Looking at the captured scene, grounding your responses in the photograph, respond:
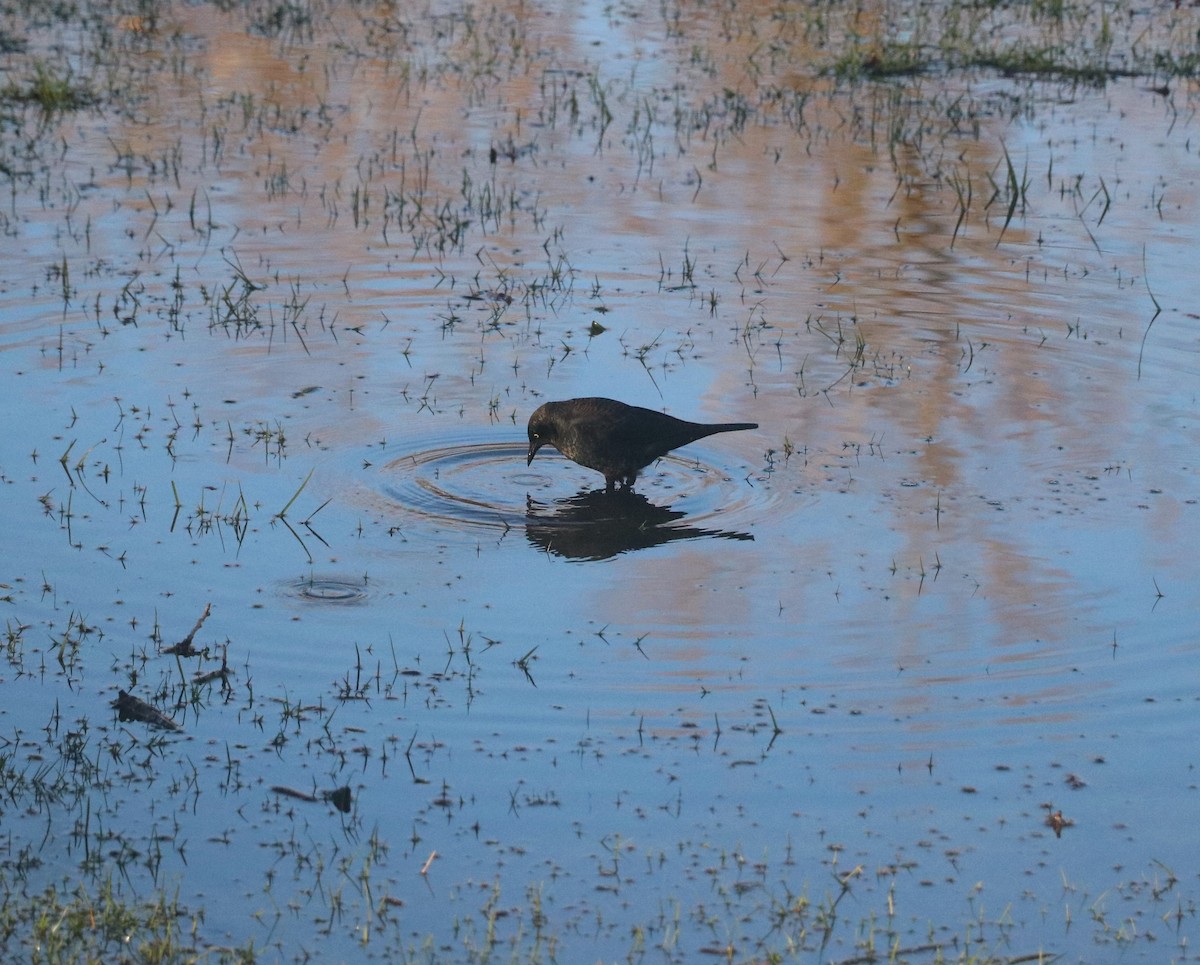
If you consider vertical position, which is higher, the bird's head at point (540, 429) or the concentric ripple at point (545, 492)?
the bird's head at point (540, 429)

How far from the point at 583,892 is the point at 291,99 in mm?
13767

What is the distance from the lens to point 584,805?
575cm

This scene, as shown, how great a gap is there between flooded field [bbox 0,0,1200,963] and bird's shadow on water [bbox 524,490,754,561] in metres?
0.04

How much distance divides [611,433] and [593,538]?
603 mm

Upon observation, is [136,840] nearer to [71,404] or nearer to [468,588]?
[468,588]

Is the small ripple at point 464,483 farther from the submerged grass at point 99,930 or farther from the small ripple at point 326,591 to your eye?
the submerged grass at point 99,930

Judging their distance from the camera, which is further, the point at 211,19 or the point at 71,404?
the point at 211,19

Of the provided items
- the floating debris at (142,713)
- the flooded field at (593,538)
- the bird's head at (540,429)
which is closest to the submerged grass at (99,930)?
the flooded field at (593,538)

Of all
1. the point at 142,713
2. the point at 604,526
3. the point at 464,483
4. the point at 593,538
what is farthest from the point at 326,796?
the point at 464,483

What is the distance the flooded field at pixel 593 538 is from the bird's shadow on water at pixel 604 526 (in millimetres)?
35

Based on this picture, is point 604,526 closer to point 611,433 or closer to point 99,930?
point 611,433

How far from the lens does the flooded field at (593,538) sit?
535cm

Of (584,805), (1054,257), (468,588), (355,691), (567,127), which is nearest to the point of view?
(584,805)

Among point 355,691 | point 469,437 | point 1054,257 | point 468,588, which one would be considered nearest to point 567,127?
point 1054,257
